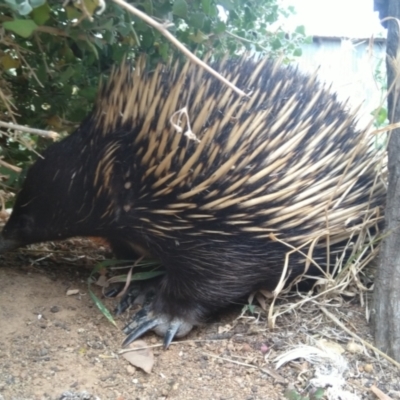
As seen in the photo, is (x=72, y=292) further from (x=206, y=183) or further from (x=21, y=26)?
(x=21, y=26)

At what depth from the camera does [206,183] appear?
2.05 m

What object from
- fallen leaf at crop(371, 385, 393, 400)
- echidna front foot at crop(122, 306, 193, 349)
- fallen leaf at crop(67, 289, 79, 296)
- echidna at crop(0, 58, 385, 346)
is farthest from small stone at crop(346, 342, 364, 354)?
fallen leaf at crop(67, 289, 79, 296)

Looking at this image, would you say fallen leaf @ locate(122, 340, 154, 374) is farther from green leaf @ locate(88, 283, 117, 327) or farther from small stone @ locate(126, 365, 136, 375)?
green leaf @ locate(88, 283, 117, 327)

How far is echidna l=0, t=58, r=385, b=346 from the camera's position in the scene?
6.78ft

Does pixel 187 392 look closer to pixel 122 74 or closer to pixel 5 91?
pixel 122 74

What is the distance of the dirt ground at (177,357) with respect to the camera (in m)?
1.82

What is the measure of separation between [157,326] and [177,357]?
0.20m

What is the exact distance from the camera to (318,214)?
2201mm

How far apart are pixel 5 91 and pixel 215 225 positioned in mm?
979

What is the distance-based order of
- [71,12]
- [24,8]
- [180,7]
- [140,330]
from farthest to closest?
[140,330] → [180,7] → [71,12] → [24,8]

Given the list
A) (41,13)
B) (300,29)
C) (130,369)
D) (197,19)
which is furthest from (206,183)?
(300,29)

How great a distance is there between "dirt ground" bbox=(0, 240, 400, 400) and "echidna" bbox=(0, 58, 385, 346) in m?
0.15

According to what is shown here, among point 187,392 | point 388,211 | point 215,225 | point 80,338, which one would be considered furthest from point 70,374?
point 388,211

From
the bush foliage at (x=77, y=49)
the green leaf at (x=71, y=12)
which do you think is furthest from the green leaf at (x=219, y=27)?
the green leaf at (x=71, y=12)
